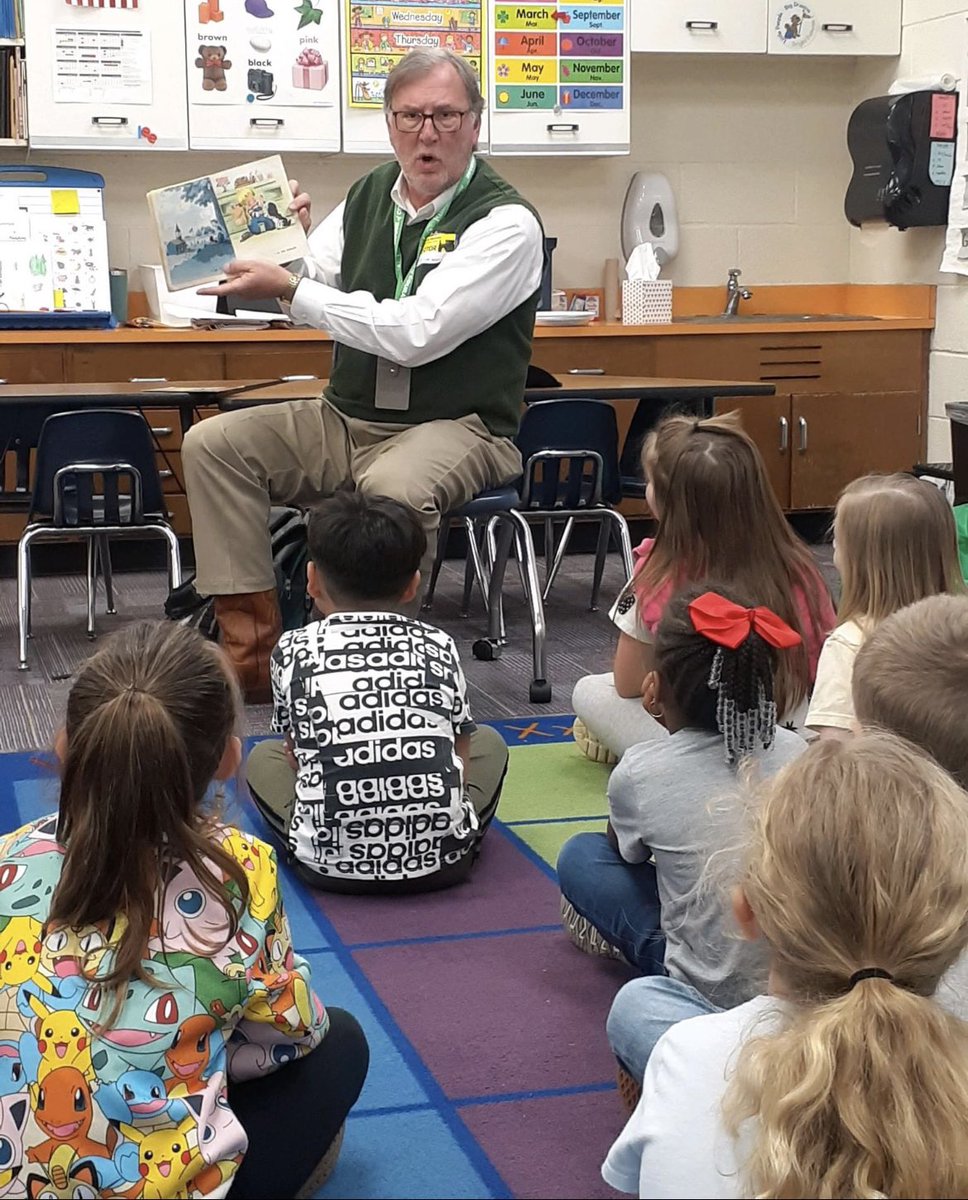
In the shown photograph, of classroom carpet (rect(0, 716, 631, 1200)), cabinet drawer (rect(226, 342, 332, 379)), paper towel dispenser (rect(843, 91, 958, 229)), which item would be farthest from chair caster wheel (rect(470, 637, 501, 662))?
paper towel dispenser (rect(843, 91, 958, 229))

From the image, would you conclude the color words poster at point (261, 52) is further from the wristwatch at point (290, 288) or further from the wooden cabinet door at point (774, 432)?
the wristwatch at point (290, 288)

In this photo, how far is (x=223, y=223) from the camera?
343 cm

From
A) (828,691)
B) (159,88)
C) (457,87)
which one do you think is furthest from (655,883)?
(159,88)

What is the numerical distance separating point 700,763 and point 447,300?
1756mm

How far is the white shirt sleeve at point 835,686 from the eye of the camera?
2.29 m

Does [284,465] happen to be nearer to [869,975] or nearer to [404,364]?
[404,364]

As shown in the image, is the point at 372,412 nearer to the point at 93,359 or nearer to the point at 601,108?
the point at 93,359

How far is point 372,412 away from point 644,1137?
2550 mm

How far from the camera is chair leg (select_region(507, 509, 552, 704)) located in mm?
3574

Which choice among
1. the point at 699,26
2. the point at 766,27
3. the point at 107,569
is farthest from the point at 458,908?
the point at 766,27

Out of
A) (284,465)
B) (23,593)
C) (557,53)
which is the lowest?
(23,593)

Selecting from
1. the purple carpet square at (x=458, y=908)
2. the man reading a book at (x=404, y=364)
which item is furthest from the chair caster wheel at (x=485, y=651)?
the purple carpet square at (x=458, y=908)

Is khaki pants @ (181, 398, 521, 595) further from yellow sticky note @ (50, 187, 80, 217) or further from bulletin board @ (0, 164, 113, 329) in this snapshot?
yellow sticky note @ (50, 187, 80, 217)

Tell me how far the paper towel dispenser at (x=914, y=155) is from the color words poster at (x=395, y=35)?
4.86ft
